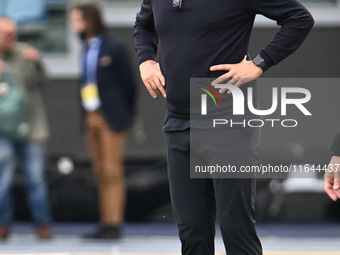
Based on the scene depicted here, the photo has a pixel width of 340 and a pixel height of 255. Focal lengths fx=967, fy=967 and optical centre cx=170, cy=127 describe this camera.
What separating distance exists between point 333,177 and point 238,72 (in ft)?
2.06

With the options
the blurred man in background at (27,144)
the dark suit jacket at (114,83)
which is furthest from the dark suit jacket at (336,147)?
the blurred man in background at (27,144)

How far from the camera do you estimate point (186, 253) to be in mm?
4480

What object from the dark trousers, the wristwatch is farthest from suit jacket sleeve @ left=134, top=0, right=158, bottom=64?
the wristwatch

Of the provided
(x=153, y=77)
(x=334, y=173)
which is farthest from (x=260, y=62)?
(x=334, y=173)

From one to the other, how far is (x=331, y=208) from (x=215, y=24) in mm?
6116

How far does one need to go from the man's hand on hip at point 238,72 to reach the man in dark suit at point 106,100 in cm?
444

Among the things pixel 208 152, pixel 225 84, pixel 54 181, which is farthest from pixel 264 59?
pixel 54 181

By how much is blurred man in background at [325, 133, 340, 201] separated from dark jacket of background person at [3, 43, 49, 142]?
4989mm

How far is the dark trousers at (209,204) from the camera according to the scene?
14.1 feet

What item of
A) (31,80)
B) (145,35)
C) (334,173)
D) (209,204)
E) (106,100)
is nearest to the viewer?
(334,173)

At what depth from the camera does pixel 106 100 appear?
8719 mm

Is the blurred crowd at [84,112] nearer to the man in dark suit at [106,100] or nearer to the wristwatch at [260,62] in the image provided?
the man in dark suit at [106,100]

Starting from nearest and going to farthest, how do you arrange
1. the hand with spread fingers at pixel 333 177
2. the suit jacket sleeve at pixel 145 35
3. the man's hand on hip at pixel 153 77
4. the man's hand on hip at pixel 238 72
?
the hand with spread fingers at pixel 333 177, the man's hand on hip at pixel 238 72, the man's hand on hip at pixel 153 77, the suit jacket sleeve at pixel 145 35

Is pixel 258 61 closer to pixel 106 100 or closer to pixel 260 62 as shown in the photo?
pixel 260 62
